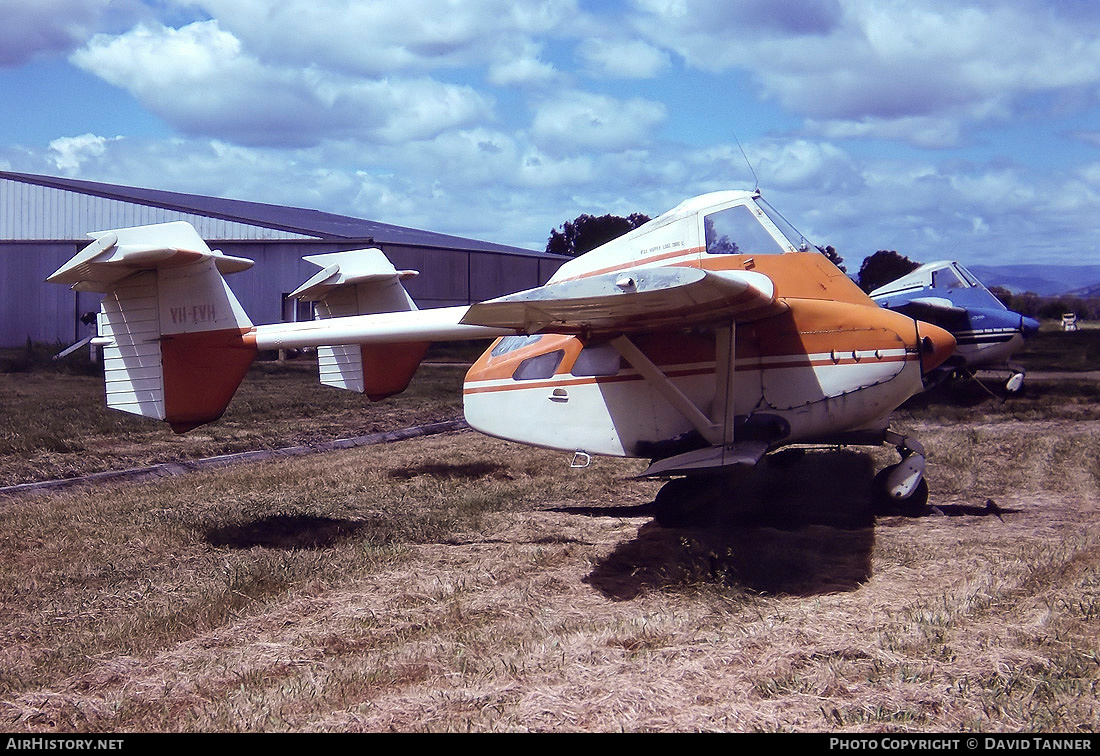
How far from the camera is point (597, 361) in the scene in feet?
26.8

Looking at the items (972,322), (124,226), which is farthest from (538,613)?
(124,226)

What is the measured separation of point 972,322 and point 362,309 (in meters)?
8.37

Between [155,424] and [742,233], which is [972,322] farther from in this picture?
[155,424]

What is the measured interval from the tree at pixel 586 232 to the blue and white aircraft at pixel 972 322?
34600 mm

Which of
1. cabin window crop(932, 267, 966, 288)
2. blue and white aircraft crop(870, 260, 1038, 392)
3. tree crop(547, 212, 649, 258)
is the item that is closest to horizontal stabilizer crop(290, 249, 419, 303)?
blue and white aircraft crop(870, 260, 1038, 392)

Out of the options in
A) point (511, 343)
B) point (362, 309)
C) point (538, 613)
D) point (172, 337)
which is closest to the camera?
point (538, 613)

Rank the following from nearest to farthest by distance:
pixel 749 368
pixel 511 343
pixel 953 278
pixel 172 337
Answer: pixel 749 368, pixel 172 337, pixel 511 343, pixel 953 278

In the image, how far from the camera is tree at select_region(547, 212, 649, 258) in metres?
51.1

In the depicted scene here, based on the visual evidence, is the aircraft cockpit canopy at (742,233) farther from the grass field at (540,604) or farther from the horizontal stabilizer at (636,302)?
the grass field at (540,604)

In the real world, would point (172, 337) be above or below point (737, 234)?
below

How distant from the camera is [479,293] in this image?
37.2 meters

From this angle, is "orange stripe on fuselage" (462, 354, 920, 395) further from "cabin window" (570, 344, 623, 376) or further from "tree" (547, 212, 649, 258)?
"tree" (547, 212, 649, 258)
